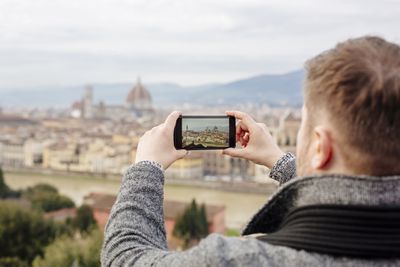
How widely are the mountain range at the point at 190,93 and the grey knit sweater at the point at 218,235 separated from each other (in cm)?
1830

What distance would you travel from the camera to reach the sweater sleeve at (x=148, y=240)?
1.25 feet

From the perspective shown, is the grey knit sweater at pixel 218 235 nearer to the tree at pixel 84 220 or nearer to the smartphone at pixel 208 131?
the smartphone at pixel 208 131

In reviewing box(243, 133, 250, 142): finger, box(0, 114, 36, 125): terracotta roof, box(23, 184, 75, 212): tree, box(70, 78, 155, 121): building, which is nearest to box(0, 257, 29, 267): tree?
box(23, 184, 75, 212): tree

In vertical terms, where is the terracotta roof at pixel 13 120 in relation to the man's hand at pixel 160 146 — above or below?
below

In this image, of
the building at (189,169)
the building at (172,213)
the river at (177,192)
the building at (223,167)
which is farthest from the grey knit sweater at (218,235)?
the building at (223,167)

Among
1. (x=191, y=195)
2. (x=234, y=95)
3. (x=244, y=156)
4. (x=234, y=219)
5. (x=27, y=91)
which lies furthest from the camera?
(x=27, y=91)

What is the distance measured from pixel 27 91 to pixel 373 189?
352 feet

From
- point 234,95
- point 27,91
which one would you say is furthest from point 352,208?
point 27,91

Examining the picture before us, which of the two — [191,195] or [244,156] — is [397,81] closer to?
[244,156]

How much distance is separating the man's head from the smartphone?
0.59 ft

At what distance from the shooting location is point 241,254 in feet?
1.25

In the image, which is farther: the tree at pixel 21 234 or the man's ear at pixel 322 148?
the tree at pixel 21 234

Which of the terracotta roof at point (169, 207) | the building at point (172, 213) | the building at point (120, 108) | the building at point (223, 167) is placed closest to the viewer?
the building at point (172, 213)

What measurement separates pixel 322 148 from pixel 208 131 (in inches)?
→ 7.9
